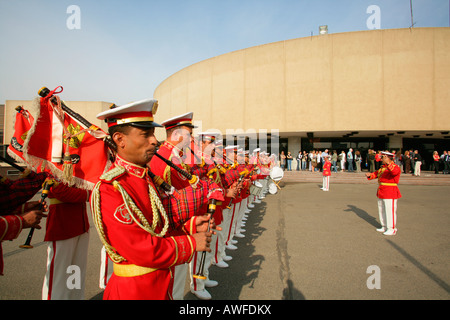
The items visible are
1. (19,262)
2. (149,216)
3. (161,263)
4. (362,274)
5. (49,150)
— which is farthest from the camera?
(19,262)

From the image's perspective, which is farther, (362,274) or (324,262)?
(324,262)

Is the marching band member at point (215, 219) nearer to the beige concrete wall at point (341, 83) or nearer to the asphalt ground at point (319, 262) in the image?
the asphalt ground at point (319, 262)

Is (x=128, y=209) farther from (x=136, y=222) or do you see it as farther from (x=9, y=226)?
(x=9, y=226)

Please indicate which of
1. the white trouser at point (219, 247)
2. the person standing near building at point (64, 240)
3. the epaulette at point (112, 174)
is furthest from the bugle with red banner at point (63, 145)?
the white trouser at point (219, 247)

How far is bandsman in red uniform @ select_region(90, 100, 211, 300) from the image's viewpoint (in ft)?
4.81

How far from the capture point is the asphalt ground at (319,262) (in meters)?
3.72

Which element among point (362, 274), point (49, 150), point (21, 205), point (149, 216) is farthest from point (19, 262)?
point (362, 274)

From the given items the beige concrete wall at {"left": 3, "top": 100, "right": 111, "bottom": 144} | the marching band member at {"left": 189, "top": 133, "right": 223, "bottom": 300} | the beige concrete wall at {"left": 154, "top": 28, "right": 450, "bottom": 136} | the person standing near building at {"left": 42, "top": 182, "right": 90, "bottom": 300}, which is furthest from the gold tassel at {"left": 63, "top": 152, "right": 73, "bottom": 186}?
the beige concrete wall at {"left": 3, "top": 100, "right": 111, "bottom": 144}

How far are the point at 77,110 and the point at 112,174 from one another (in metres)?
46.4

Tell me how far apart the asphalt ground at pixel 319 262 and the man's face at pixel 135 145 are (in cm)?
288

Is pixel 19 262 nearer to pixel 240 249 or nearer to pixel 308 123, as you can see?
pixel 240 249

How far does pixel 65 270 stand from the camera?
9.44 feet

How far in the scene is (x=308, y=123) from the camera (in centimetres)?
2594

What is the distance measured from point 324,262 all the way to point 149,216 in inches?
172
